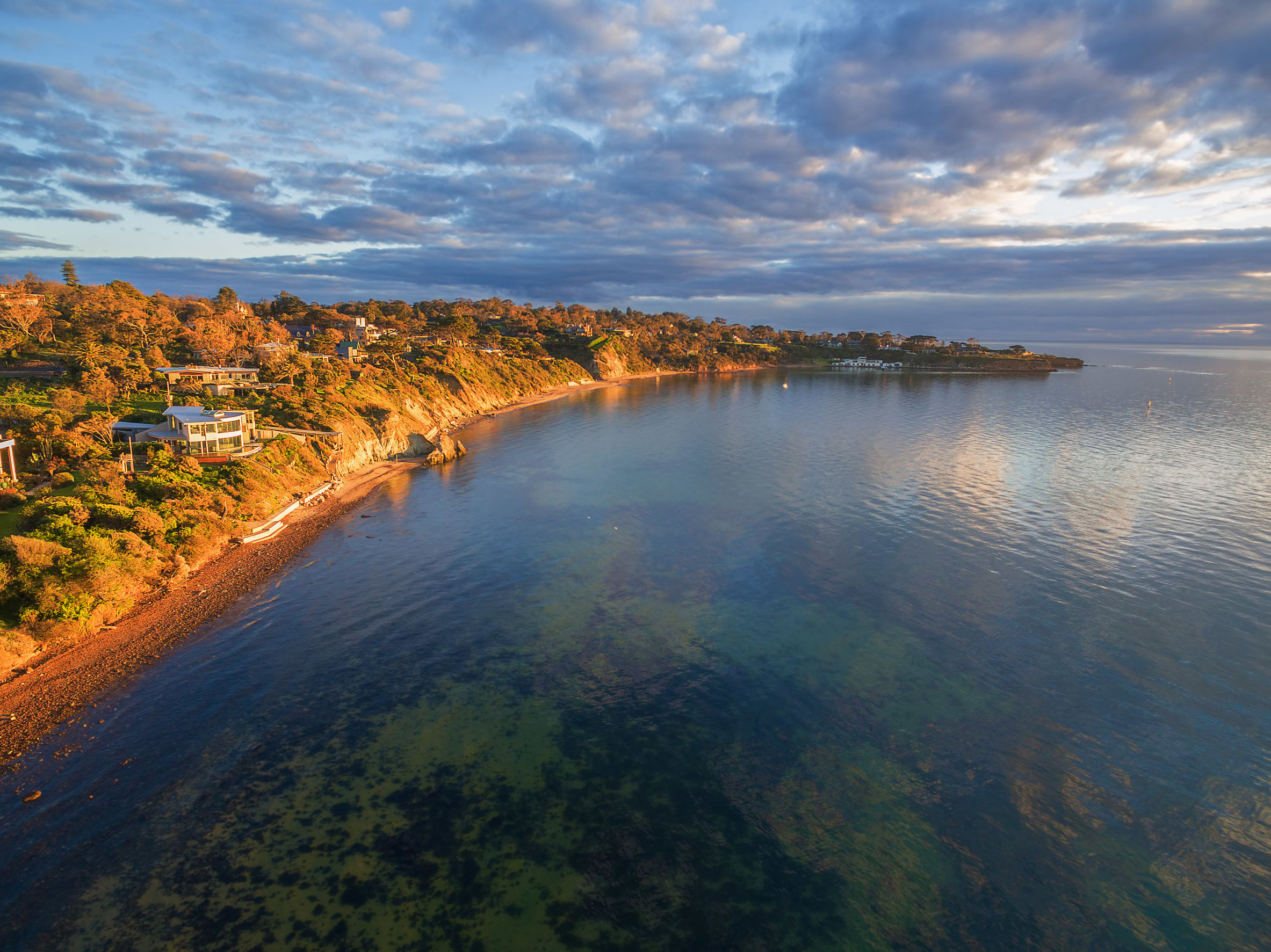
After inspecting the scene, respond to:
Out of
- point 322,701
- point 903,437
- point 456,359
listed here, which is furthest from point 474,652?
point 456,359

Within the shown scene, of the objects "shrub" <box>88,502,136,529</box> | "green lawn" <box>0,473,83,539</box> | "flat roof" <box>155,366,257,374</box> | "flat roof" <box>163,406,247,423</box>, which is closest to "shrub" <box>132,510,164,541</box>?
"shrub" <box>88,502,136,529</box>

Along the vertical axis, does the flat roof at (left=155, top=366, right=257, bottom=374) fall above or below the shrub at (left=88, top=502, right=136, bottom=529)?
above

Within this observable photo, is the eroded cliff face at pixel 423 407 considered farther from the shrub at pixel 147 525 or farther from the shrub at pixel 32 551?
the shrub at pixel 32 551

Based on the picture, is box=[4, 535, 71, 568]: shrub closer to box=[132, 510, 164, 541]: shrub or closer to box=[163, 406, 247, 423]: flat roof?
box=[132, 510, 164, 541]: shrub

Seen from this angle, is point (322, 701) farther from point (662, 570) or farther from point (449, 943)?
point (662, 570)

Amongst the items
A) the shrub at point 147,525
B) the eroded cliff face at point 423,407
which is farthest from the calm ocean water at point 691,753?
the eroded cliff face at point 423,407

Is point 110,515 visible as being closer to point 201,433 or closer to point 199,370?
point 201,433

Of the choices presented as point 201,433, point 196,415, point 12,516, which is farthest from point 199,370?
point 12,516
